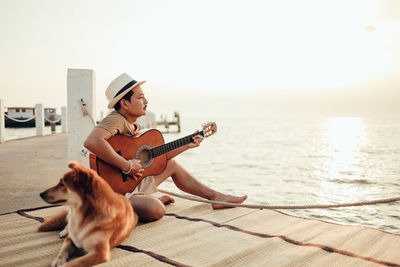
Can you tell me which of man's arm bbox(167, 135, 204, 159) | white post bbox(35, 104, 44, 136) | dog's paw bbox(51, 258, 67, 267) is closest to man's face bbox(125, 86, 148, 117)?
man's arm bbox(167, 135, 204, 159)

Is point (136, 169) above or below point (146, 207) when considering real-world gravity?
above

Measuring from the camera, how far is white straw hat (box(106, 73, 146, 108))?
3.17 m

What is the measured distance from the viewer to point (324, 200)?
776 cm

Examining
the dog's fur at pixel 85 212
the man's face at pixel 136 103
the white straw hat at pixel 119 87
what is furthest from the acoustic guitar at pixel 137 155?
the dog's fur at pixel 85 212

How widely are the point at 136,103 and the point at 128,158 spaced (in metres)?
0.58

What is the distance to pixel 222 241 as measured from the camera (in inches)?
106

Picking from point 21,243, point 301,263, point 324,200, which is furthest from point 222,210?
point 324,200

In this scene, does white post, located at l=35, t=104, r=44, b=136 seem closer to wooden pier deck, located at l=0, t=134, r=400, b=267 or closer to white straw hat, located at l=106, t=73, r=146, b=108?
wooden pier deck, located at l=0, t=134, r=400, b=267

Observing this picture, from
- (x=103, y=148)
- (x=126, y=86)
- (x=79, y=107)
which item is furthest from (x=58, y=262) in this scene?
(x=79, y=107)

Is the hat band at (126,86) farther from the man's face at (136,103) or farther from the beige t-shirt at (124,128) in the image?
the beige t-shirt at (124,128)

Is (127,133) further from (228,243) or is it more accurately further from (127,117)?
(228,243)

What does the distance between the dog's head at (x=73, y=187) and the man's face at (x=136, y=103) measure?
3.76 ft

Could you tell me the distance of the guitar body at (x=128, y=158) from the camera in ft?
9.94

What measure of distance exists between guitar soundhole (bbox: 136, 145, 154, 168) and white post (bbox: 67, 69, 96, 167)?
1.57 m
